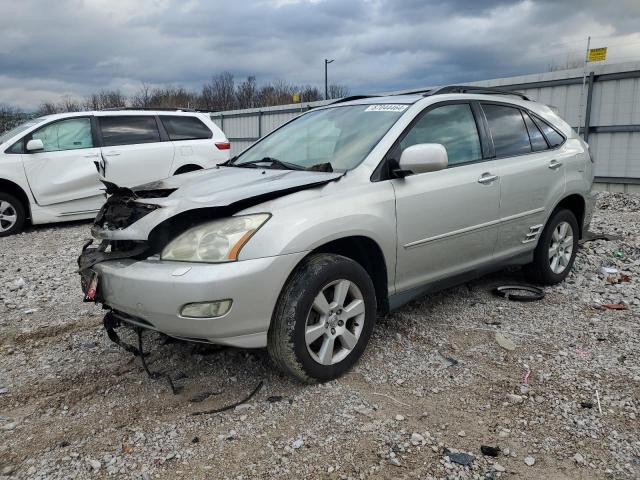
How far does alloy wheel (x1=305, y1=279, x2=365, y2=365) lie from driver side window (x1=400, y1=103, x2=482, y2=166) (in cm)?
112

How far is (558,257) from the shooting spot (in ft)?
16.0

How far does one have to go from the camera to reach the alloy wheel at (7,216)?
25.0ft

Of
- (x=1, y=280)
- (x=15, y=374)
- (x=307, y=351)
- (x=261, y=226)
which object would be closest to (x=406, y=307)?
(x=307, y=351)

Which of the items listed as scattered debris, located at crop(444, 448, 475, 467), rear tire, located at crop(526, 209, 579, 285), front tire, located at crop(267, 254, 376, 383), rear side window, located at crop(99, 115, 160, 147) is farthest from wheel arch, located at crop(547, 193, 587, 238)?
rear side window, located at crop(99, 115, 160, 147)

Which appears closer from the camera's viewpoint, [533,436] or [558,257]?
[533,436]

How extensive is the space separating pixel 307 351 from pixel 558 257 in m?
3.02

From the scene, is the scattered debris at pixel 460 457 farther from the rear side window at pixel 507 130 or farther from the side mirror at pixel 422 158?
the rear side window at pixel 507 130

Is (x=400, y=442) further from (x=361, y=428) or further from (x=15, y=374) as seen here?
(x=15, y=374)

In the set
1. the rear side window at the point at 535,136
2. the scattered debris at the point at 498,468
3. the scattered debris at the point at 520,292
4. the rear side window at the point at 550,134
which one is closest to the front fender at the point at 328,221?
the scattered debris at the point at 498,468

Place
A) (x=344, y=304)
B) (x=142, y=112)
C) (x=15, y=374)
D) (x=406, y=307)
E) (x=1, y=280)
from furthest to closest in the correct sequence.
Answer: (x=142, y=112)
(x=1, y=280)
(x=406, y=307)
(x=15, y=374)
(x=344, y=304)

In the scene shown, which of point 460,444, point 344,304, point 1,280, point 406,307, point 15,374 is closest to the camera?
point 460,444

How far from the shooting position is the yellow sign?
34.1 ft

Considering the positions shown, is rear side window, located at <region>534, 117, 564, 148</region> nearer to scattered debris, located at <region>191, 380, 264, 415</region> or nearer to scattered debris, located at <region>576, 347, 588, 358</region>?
scattered debris, located at <region>576, 347, 588, 358</region>

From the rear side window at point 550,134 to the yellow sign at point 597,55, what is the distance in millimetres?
7050
